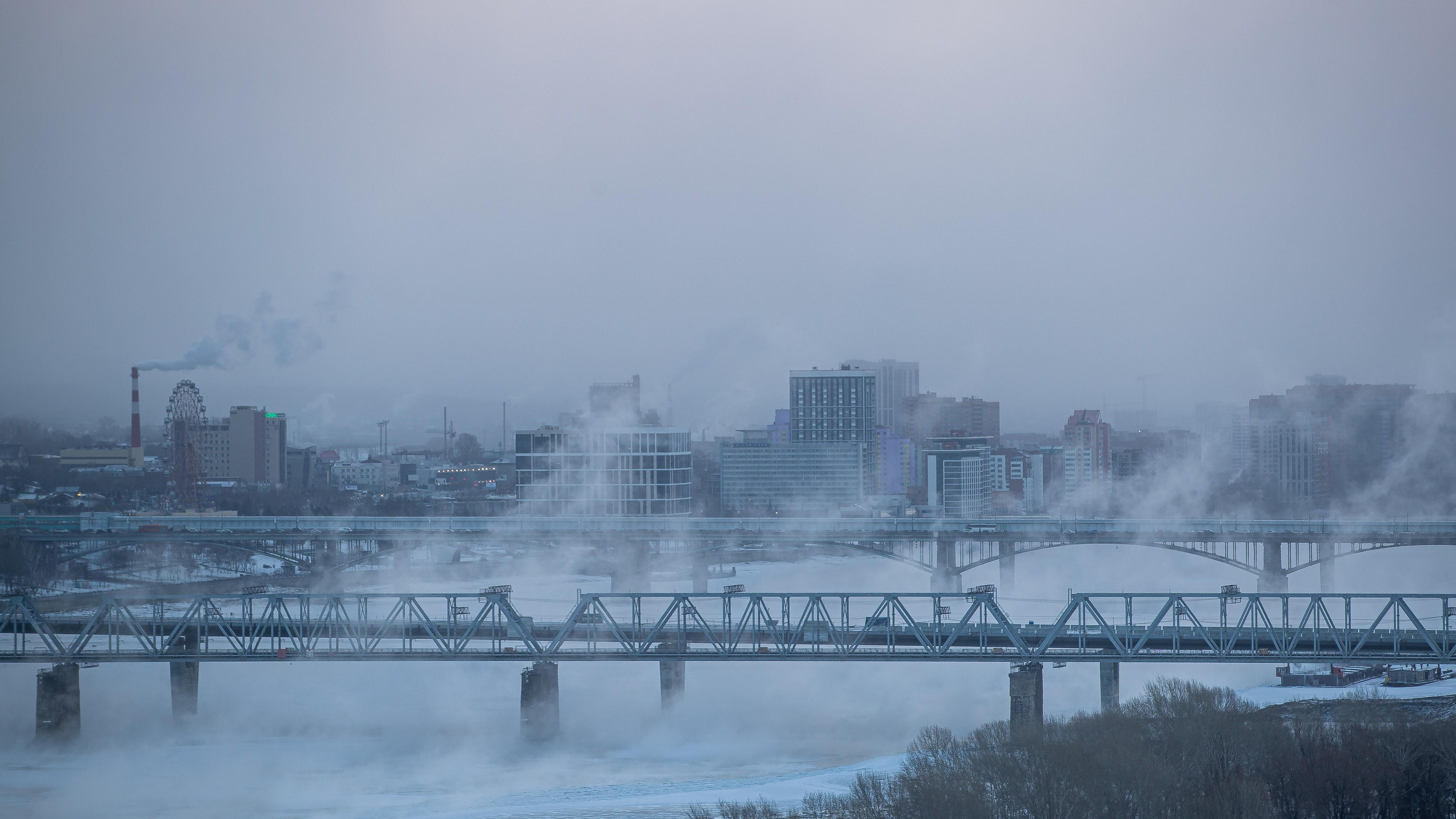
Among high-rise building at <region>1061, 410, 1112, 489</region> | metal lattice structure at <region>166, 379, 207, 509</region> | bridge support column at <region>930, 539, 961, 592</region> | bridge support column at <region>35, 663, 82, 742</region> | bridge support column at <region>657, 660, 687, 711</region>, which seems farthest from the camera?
high-rise building at <region>1061, 410, 1112, 489</region>

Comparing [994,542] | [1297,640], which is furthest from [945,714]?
[994,542]

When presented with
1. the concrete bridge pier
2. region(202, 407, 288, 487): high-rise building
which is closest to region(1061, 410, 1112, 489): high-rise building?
region(202, 407, 288, 487): high-rise building

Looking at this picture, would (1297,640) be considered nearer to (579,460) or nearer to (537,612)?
(537,612)

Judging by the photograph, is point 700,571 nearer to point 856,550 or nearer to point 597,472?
point 856,550

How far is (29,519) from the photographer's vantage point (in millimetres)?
44438

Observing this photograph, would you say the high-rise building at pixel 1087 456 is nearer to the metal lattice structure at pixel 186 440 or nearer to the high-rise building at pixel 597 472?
the high-rise building at pixel 597 472

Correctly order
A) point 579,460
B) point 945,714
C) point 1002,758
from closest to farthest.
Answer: point 1002,758 < point 945,714 < point 579,460

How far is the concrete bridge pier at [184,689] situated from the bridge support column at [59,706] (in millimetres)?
1591

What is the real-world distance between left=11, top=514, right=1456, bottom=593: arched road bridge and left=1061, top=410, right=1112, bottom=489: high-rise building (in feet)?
98.2

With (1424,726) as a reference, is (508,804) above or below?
below

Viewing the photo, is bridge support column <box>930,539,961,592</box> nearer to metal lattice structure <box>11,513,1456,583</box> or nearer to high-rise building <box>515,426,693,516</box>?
metal lattice structure <box>11,513,1456,583</box>

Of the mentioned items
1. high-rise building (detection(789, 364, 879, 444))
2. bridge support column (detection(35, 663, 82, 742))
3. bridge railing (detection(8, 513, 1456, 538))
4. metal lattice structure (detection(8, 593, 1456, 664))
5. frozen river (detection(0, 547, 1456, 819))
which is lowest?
frozen river (detection(0, 547, 1456, 819))

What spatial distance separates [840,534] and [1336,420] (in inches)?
1477

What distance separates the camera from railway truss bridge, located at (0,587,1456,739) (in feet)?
65.6
